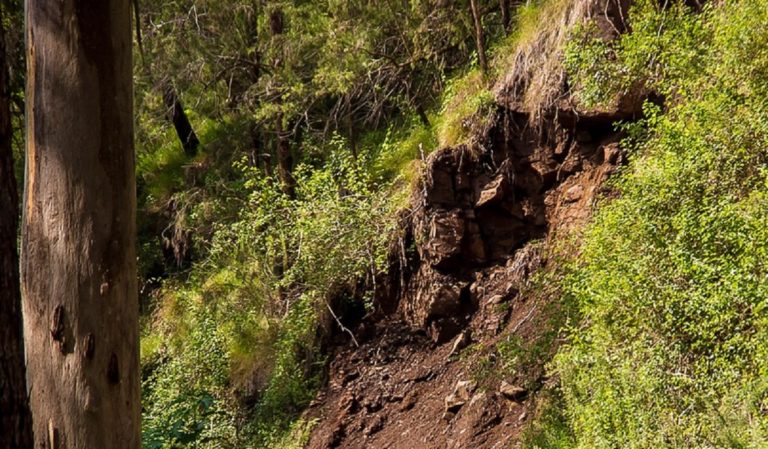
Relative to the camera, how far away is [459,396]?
9.22m

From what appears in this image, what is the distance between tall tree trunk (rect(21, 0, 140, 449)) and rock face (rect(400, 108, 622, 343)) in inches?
302

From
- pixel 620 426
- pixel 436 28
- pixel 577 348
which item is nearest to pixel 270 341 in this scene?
pixel 436 28

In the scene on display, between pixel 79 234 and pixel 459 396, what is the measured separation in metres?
6.71

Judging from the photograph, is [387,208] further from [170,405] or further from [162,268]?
[162,268]

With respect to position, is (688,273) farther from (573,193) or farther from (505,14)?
(505,14)

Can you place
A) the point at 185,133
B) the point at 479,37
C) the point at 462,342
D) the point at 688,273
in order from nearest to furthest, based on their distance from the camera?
the point at 688,273
the point at 462,342
the point at 479,37
the point at 185,133

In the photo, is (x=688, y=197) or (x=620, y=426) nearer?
(x=620, y=426)

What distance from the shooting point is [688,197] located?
262 inches

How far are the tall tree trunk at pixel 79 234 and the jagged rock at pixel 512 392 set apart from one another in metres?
5.80

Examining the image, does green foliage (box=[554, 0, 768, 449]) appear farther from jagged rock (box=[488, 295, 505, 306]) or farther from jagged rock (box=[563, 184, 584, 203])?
jagged rock (box=[488, 295, 505, 306])

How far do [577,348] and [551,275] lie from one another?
2.68 m

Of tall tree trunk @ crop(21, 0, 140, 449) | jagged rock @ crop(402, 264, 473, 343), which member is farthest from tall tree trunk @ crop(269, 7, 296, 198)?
tall tree trunk @ crop(21, 0, 140, 449)

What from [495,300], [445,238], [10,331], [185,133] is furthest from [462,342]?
[185,133]

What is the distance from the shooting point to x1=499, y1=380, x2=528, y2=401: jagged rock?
845cm
